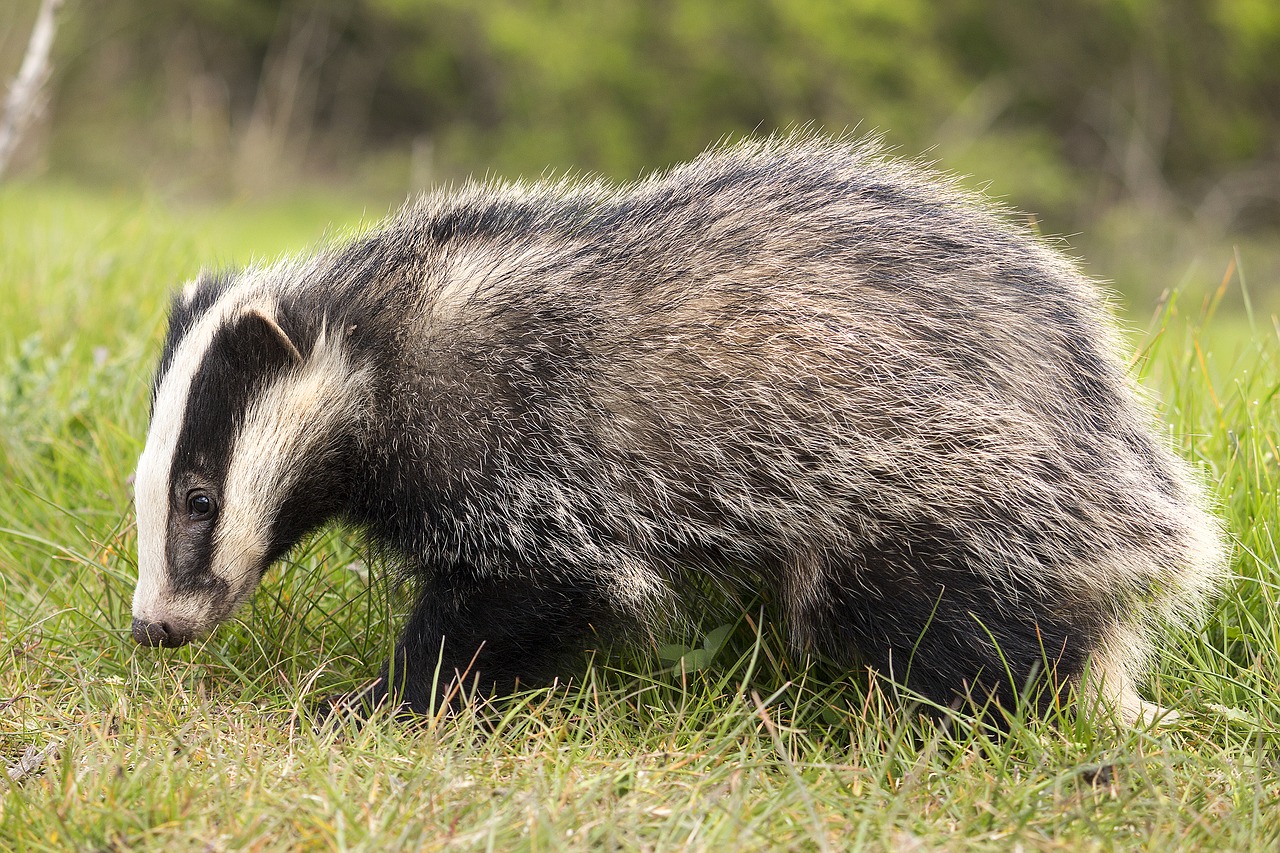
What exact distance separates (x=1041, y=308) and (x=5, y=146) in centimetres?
446

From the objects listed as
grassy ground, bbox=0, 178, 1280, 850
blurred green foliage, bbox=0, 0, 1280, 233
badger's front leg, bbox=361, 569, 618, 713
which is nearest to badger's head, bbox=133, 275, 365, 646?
grassy ground, bbox=0, 178, 1280, 850

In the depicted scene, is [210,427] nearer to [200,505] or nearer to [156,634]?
[200,505]

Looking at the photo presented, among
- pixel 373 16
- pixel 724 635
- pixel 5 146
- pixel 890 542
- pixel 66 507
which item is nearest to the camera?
pixel 890 542

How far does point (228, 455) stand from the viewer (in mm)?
3678

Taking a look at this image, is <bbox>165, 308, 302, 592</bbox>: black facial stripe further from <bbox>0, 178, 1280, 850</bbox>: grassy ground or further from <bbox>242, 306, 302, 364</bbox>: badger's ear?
<bbox>0, 178, 1280, 850</bbox>: grassy ground

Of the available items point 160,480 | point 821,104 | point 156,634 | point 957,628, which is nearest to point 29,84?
point 160,480

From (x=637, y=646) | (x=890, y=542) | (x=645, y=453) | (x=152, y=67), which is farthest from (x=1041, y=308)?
(x=152, y=67)

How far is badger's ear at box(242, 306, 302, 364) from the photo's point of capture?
365 centimetres

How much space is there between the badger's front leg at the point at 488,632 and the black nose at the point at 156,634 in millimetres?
566

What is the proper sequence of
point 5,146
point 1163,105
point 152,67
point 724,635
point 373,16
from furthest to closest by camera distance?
point 373,16
point 152,67
point 1163,105
point 5,146
point 724,635

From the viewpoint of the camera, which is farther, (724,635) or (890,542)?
(724,635)

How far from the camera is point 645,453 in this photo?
3.67 meters

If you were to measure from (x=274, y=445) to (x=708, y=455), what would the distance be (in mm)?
1253

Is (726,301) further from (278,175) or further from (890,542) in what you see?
(278,175)
